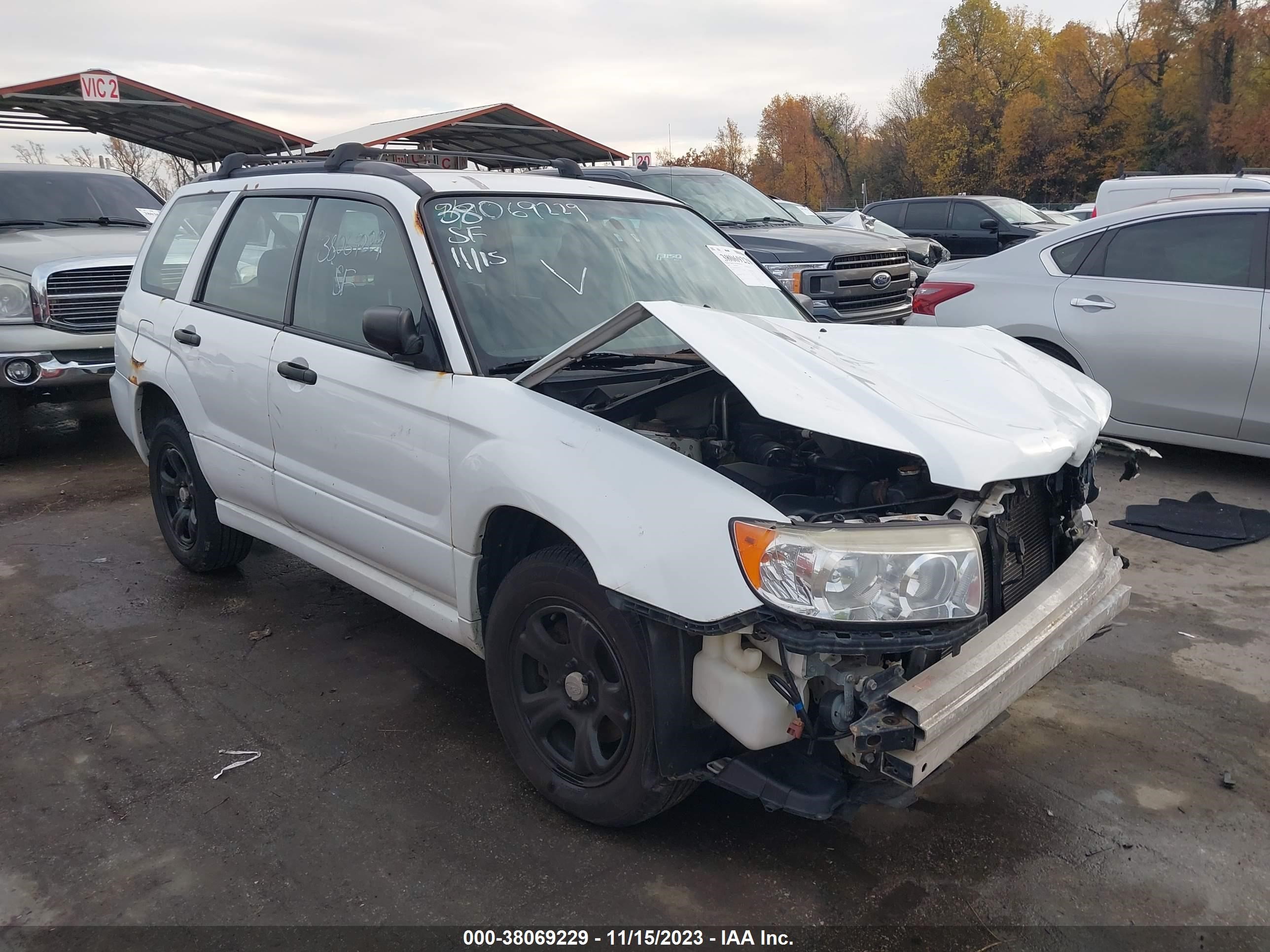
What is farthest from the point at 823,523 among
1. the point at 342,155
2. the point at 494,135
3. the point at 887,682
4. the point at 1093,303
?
the point at 494,135

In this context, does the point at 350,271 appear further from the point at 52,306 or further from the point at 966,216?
the point at 966,216

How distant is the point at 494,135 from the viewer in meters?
11.8

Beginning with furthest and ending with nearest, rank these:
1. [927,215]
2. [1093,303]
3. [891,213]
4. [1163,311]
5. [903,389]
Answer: [891,213]
[927,215]
[1093,303]
[1163,311]
[903,389]

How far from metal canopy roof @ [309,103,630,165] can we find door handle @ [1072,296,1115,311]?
5937 mm

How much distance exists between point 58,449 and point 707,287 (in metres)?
6.39

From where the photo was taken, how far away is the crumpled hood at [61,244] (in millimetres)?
7496

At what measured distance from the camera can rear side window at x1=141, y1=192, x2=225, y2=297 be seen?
4.62 m

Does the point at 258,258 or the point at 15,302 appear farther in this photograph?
the point at 15,302

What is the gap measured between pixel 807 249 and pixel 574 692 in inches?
271

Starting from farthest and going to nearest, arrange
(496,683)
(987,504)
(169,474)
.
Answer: (169,474), (496,683), (987,504)

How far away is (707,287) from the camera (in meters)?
3.86

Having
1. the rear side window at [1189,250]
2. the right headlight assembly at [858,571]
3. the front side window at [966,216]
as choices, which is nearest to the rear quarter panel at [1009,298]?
the rear side window at [1189,250]

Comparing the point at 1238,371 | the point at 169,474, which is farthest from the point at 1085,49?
the point at 169,474

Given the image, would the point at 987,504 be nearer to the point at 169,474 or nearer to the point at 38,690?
the point at 38,690
